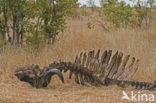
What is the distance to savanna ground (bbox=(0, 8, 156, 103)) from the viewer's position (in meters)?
4.03

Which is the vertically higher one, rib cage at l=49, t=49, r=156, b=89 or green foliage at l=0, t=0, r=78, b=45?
green foliage at l=0, t=0, r=78, b=45

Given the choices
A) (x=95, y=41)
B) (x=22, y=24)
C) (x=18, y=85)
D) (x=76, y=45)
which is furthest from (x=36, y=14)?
(x=18, y=85)

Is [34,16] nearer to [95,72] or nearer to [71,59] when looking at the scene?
[71,59]

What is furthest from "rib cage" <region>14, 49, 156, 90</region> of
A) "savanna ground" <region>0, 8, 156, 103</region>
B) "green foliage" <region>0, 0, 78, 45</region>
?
"green foliage" <region>0, 0, 78, 45</region>

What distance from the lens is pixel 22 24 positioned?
7.38 m

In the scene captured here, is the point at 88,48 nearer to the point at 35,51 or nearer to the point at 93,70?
the point at 35,51

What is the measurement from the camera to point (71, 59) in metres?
6.88

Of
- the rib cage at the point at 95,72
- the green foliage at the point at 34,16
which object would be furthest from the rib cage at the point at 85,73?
the green foliage at the point at 34,16

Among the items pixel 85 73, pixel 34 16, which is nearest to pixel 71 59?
pixel 34 16

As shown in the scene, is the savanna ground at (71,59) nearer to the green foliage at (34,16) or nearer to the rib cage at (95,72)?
the rib cage at (95,72)

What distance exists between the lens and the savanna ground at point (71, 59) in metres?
4.03

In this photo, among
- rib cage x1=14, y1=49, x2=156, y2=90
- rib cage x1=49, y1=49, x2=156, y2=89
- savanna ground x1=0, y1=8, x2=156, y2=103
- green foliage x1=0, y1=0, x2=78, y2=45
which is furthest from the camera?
green foliage x1=0, y1=0, x2=78, y2=45

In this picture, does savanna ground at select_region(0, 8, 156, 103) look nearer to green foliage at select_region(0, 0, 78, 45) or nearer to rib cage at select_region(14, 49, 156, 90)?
rib cage at select_region(14, 49, 156, 90)

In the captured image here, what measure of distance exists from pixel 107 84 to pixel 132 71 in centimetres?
53
